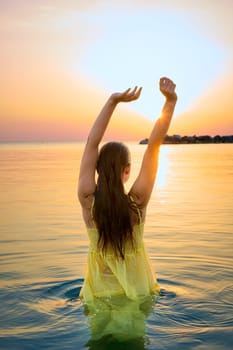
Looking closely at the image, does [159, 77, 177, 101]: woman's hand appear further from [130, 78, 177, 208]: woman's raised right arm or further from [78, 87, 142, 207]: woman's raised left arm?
[78, 87, 142, 207]: woman's raised left arm

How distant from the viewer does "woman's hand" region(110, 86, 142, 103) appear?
4484 mm

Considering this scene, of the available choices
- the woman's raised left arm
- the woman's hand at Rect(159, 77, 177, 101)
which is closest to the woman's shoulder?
the woman's raised left arm

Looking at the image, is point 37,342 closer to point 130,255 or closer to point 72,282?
point 130,255

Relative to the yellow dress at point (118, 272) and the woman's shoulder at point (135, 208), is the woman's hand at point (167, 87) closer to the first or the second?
the woman's shoulder at point (135, 208)

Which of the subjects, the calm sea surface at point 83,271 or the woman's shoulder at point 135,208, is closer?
the woman's shoulder at point 135,208

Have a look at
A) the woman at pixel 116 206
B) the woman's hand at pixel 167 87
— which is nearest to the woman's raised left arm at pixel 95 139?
the woman at pixel 116 206

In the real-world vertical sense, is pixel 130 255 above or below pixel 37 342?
above

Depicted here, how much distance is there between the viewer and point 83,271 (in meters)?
7.77

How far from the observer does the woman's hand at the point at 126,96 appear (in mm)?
4484

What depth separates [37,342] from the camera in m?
4.99

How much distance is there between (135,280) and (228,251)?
432 cm

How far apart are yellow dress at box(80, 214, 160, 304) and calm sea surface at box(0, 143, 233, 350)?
1.30 ft

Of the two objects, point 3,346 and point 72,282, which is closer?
point 3,346

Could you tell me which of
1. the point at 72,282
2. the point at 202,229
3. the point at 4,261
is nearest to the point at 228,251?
the point at 202,229
